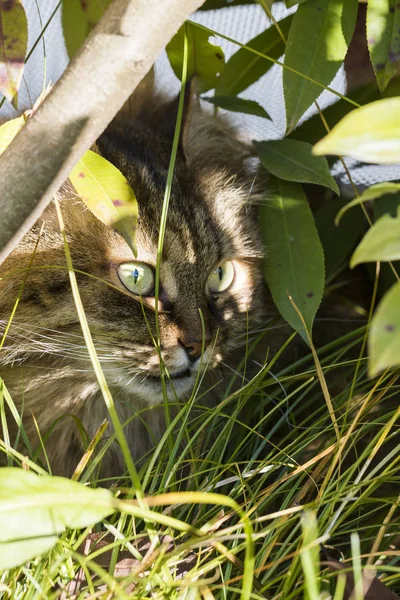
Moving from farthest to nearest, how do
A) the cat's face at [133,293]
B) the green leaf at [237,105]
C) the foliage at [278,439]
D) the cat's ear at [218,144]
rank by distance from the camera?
1. the cat's ear at [218,144]
2. the green leaf at [237,105]
3. the cat's face at [133,293]
4. the foliage at [278,439]

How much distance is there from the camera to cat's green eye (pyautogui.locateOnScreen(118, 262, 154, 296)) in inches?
43.1

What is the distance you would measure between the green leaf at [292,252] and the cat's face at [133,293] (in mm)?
99

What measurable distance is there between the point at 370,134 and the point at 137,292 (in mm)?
683

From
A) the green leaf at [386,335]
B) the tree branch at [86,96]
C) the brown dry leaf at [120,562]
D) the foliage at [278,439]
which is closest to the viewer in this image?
the green leaf at [386,335]

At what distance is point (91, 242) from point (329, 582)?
62 cm

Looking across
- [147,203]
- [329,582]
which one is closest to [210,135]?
[147,203]

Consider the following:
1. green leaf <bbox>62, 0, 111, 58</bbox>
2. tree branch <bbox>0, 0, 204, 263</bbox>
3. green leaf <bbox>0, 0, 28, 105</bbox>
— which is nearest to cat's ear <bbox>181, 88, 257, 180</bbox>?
green leaf <bbox>62, 0, 111, 58</bbox>

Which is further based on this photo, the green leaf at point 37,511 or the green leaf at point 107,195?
the green leaf at point 107,195

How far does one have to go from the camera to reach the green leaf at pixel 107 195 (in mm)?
836

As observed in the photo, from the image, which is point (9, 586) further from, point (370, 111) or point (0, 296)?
point (370, 111)

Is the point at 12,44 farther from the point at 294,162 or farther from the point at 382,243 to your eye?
the point at 382,243

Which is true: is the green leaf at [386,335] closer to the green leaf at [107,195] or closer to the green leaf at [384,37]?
the green leaf at [107,195]

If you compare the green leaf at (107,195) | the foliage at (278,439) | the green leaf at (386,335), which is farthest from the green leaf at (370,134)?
the green leaf at (107,195)

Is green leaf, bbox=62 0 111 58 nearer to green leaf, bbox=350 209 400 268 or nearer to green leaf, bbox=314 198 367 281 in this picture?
green leaf, bbox=314 198 367 281
